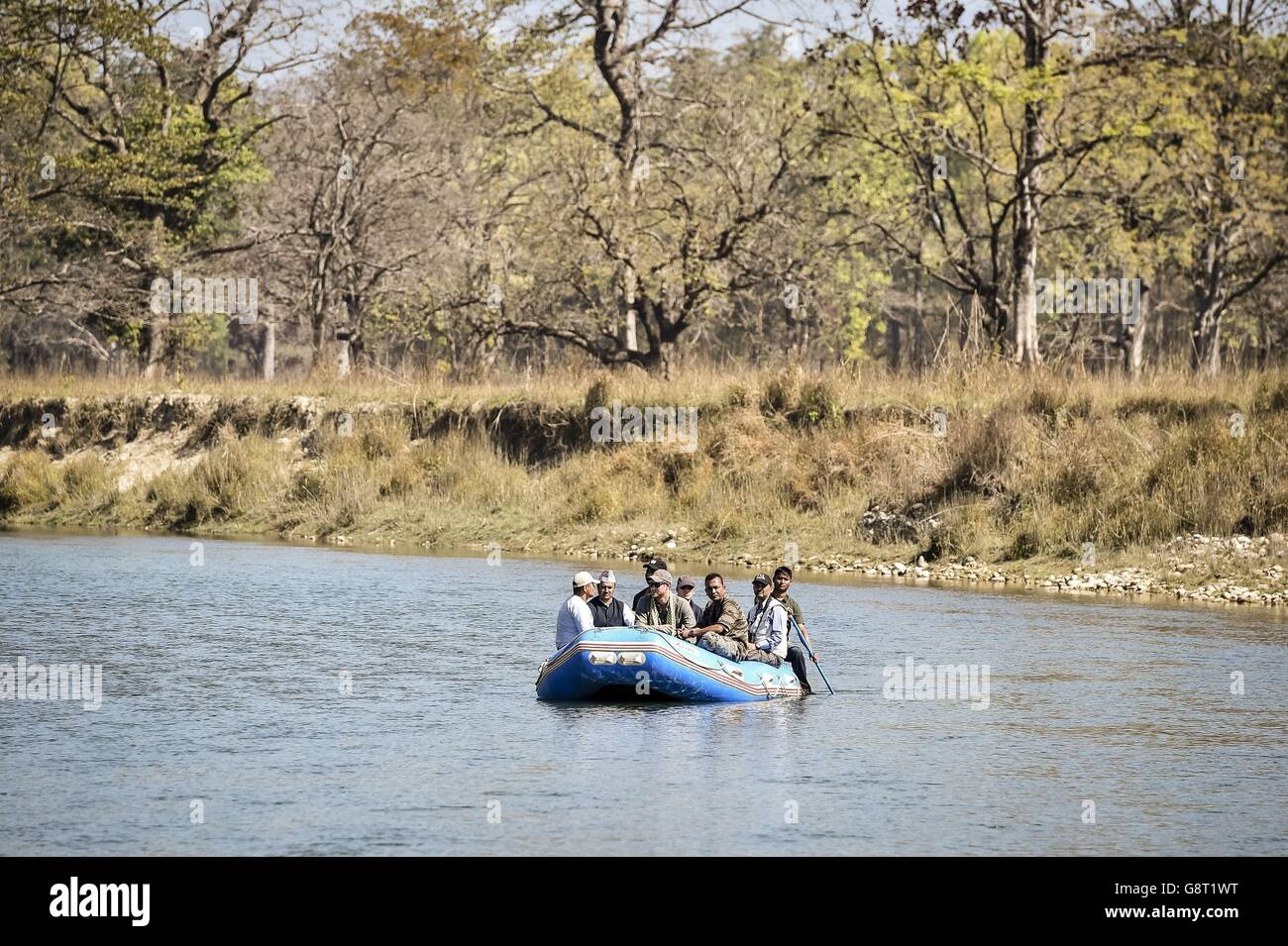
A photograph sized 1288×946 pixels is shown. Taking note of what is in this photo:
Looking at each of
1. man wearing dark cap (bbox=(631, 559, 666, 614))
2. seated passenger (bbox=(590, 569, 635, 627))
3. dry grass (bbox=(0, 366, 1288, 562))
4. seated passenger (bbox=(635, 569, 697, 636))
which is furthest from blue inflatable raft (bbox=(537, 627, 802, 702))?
dry grass (bbox=(0, 366, 1288, 562))

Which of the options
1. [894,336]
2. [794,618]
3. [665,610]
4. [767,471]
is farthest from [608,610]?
[894,336]

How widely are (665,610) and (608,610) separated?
2.39ft

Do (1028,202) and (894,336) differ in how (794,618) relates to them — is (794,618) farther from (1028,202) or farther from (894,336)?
(894,336)

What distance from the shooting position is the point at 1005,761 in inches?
651

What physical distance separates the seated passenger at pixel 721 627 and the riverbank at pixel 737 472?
10.2 meters

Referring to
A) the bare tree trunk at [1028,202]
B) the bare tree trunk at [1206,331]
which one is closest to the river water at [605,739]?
the bare tree trunk at [1028,202]

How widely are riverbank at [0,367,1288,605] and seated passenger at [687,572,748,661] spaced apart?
33.3 ft

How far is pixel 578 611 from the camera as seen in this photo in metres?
18.9

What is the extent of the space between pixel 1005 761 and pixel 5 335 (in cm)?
6898

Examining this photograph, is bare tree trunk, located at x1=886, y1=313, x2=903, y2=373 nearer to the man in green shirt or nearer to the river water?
the river water
